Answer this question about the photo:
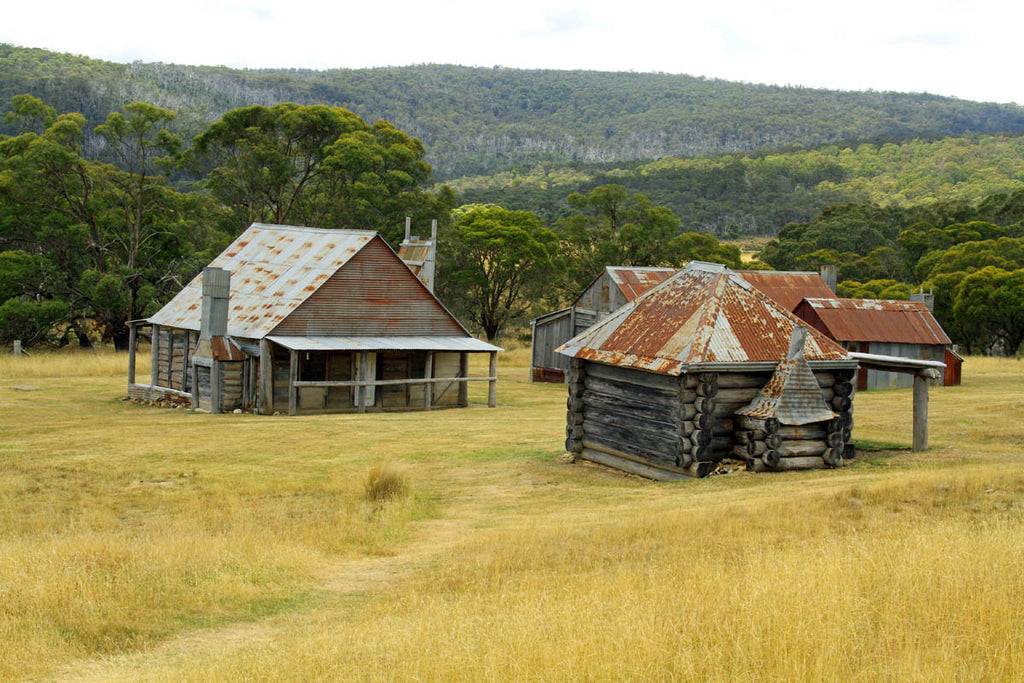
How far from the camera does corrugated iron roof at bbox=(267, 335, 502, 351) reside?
28.3m

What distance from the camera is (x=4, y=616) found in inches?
334

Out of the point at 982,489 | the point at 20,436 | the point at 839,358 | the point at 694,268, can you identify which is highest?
the point at 694,268

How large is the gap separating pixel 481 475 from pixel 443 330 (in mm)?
15267

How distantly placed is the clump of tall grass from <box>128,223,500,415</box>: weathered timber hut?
1270 cm

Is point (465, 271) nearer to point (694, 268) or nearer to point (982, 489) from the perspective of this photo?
point (694, 268)

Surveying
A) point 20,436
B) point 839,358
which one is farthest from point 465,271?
point 839,358

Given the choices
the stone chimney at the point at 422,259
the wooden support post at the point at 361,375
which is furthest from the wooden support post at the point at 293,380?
the stone chimney at the point at 422,259

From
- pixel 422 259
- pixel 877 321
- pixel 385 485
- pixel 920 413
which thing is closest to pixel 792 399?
pixel 920 413

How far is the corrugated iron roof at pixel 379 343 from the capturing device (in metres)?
28.3

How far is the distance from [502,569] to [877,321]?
32840 mm

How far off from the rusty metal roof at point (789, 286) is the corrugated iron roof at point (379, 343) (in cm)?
1517

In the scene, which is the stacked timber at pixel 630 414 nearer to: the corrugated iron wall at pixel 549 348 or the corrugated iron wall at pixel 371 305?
the corrugated iron wall at pixel 371 305

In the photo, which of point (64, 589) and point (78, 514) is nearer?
point (64, 589)

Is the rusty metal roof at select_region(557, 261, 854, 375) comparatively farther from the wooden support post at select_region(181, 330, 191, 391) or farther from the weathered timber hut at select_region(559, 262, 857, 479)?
the wooden support post at select_region(181, 330, 191, 391)
